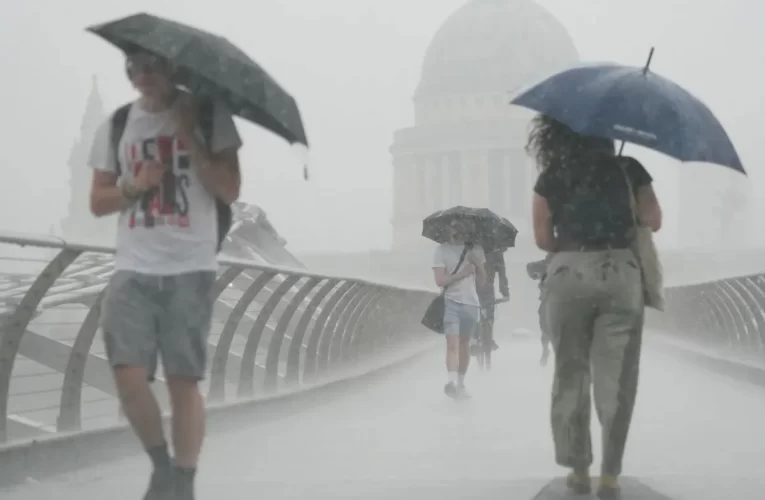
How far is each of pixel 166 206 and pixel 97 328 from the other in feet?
8.53

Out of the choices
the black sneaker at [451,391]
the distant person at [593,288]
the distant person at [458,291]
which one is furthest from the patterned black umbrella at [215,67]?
the black sneaker at [451,391]

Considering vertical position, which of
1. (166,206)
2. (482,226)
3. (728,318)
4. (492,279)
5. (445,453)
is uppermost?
(166,206)

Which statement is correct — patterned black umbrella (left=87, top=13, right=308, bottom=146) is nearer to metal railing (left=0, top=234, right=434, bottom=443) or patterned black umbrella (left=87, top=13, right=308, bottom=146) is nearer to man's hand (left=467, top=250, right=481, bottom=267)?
metal railing (left=0, top=234, right=434, bottom=443)

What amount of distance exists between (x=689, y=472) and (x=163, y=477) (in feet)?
10.7

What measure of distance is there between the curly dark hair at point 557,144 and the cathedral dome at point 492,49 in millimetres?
86654

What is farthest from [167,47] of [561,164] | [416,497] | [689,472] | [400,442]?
[400,442]

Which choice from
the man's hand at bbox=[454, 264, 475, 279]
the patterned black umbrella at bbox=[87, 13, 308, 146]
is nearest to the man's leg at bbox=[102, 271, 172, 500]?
the patterned black umbrella at bbox=[87, 13, 308, 146]

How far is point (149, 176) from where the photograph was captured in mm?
4559

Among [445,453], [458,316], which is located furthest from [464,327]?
[445,453]

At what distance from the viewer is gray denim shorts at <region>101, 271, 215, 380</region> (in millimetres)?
4633

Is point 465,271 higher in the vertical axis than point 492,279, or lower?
higher

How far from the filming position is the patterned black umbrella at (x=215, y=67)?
449cm

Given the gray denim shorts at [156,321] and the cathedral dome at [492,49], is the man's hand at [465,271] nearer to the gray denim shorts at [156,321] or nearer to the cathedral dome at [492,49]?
the gray denim shorts at [156,321]

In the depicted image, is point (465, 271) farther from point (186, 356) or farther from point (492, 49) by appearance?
point (492, 49)
